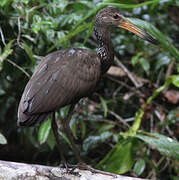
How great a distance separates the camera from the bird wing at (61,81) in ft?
9.39

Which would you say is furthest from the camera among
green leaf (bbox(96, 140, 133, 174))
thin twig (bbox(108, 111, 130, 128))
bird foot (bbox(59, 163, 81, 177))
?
thin twig (bbox(108, 111, 130, 128))

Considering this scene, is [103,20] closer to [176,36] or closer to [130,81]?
[130,81]

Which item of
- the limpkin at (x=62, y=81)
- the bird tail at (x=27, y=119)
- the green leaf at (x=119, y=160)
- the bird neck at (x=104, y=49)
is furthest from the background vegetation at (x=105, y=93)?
the bird tail at (x=27, y=119)

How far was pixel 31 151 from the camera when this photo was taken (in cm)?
508

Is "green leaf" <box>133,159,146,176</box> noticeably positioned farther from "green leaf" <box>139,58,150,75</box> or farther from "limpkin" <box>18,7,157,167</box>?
"limpkin" <box>18,7,157,167</box>

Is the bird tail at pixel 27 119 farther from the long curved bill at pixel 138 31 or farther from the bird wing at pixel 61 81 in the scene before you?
the long curved bill at pixel 138 31

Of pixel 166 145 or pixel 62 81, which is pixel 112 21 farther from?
pixel 166 145

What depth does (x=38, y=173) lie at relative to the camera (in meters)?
2.87

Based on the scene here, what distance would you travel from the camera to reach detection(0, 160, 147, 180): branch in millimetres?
2789

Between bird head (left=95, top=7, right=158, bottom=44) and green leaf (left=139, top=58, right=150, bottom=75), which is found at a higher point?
bird head (left=95, top=7, right=158, bottom=44)

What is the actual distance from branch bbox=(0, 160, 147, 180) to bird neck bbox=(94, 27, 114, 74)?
87 centimetres

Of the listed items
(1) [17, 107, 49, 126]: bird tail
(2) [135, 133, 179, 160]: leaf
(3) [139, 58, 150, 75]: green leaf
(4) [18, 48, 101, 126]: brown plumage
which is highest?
(4) [18, 48, 101, 126]: brown plumage

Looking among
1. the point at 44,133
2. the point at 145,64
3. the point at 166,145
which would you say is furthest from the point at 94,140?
the point at 166,145

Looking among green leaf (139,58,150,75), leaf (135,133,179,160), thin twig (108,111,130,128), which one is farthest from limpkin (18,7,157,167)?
thin twig (108,111,130,128)
